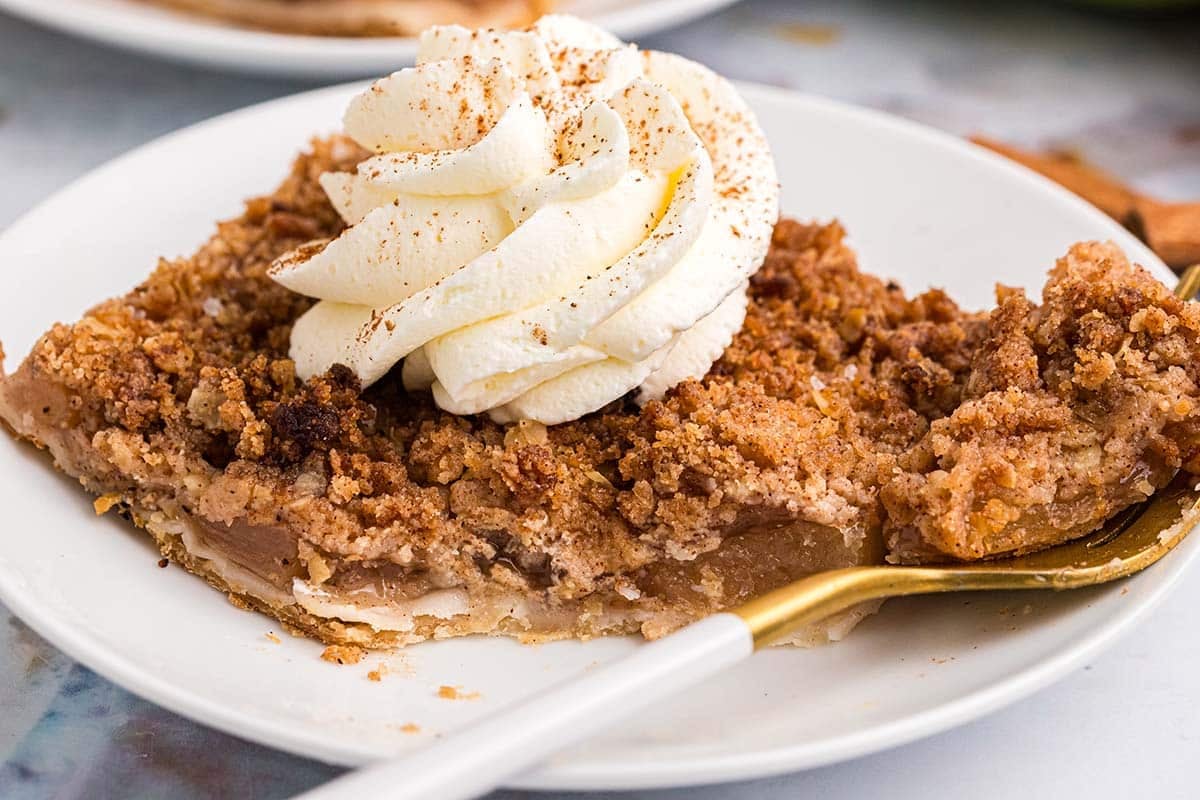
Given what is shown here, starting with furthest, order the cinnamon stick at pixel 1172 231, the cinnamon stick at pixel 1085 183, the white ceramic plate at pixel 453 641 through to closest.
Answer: the cinnamon stick at pixel 1085 183 < the cinnamon stick at pixel 1172 231 < the white ceramic plate at pixel 453 641

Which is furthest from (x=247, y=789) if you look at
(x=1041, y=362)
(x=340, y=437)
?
(x=1041, y=362)

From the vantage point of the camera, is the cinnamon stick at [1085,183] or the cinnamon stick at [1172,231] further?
the cinnamon stick at [1085,183]

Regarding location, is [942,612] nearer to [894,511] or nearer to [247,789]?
[894,511]

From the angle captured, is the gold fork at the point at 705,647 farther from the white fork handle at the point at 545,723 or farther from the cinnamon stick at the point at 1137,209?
the cinnamon stick at the point at 1137,209

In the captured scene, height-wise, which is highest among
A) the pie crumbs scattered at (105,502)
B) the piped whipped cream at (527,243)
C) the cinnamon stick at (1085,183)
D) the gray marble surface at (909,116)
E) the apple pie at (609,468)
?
the piped whipped cream at (527,243)

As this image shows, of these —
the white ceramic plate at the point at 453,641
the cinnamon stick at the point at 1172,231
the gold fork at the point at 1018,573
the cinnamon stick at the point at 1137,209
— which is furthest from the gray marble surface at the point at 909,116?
the cinnamon stick at the point at 1172,231

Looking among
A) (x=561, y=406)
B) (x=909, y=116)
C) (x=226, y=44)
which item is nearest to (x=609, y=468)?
(x=561, y=406)

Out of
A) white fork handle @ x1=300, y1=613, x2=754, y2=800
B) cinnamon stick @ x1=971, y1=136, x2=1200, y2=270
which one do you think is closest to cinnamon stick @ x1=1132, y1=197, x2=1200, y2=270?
cinnamon stick @ x1=971, y1=136, x2=1200, y2=270
